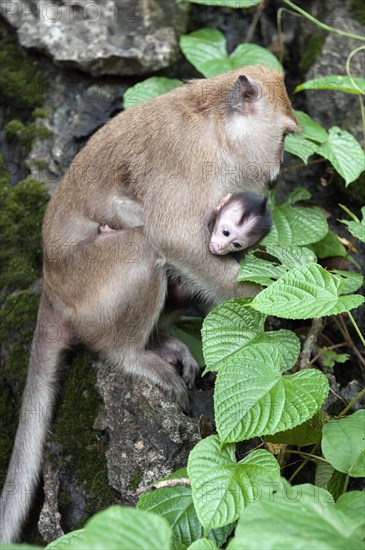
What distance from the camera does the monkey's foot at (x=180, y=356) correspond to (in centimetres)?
476

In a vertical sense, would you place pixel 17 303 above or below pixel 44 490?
above

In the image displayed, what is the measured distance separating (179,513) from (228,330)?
0.95m

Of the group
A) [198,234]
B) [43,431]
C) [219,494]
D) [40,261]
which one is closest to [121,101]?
[40,261]

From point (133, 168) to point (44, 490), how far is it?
2027mm

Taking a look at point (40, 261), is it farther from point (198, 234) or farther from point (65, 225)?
point (198, 234)

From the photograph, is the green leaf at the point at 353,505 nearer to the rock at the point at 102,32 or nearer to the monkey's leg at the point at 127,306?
the monkey's leg at the point at 127,306

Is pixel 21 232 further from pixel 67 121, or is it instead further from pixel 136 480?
pixel 136 480

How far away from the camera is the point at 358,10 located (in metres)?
6.38

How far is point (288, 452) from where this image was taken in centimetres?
406

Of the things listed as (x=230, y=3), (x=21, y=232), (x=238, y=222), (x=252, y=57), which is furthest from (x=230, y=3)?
(x=21, y=232)

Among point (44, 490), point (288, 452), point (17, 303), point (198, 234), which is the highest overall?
point (198, 234)

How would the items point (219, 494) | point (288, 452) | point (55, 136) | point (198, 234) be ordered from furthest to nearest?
point (55, 136) < point (198, 234) < point (288, 452) < point (219, 494)

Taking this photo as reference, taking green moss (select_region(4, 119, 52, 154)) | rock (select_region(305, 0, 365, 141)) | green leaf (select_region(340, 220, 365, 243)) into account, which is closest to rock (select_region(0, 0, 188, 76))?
green moss (select_region(4, 119, 52, 154))

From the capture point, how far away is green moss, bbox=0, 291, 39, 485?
202 inches
